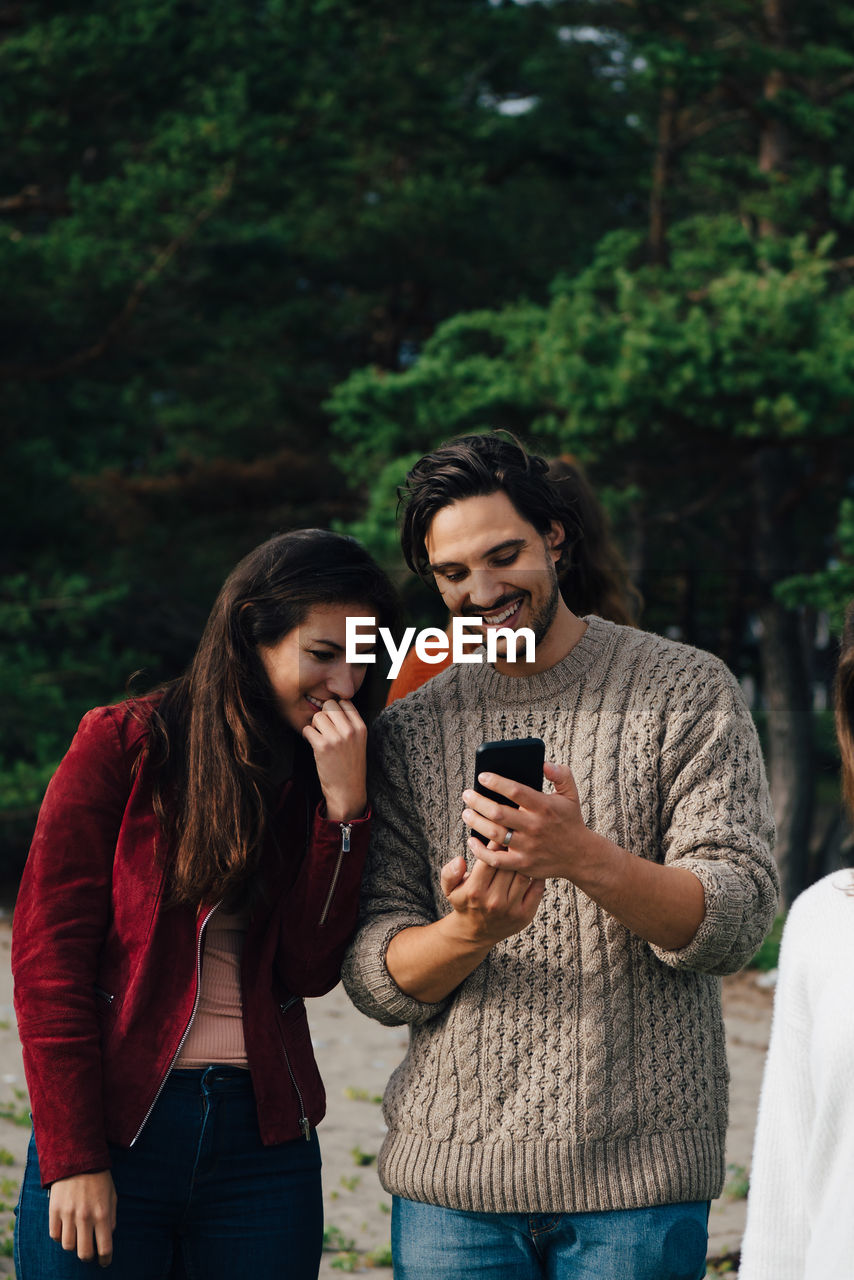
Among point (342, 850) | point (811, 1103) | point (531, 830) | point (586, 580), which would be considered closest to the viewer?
point (811, 1103)

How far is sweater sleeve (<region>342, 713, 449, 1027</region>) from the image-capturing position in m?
1.97

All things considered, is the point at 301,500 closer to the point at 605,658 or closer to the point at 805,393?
the point at 805,393

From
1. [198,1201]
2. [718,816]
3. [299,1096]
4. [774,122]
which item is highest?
[774,122]

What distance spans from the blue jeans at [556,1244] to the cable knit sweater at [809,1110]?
233 millimetres

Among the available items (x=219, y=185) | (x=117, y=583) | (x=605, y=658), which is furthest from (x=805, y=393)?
(x=605, y=658)

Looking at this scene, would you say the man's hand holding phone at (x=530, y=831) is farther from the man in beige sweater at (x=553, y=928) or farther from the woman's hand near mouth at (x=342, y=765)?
the woman's hand near mouth at (x=342, y=765)

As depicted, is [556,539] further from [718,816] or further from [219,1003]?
[219,1003]

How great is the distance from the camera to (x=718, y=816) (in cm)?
188

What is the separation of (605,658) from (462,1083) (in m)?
0.69

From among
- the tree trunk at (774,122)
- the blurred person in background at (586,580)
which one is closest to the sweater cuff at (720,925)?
the blurred person in background at (586,580)

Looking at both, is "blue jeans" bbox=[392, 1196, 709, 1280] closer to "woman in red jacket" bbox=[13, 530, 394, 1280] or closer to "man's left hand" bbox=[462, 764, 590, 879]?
"woman in red jacket" bbox=[13, 530, 394, 1280]

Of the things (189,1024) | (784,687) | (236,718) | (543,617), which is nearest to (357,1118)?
(189,1024)

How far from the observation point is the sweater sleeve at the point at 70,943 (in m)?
1.95

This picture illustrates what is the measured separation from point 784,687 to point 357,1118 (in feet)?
21.8
